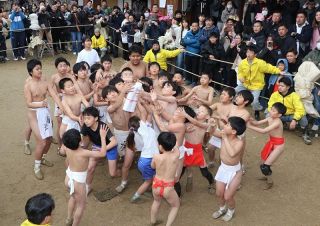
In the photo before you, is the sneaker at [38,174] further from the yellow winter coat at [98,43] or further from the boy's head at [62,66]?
the yellow winter coat at [98,43]

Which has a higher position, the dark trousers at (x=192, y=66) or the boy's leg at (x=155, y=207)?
the dark trousers at (x=192, y=66)

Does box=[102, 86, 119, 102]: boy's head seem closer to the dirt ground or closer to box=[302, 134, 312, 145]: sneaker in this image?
the dirt ground

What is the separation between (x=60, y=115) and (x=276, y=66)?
4361 mm

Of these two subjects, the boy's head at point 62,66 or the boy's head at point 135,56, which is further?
the boy's head at point 135,56

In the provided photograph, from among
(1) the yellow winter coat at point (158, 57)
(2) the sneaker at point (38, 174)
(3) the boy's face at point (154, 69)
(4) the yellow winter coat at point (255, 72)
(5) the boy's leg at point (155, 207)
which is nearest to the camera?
(5) the boy's leg at point (155, 207)

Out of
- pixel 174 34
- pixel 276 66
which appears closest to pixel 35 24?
pixel 174 34

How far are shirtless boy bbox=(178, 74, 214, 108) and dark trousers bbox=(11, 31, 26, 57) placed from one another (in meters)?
8.38

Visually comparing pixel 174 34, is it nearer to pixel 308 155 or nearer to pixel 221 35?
pixel 221 35

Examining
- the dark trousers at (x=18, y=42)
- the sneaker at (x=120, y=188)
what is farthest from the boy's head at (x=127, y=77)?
the dark trousers at (x=18, y=42)

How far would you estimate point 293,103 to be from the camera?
6.59m

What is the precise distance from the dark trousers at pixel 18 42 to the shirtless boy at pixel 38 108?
7.61 meters

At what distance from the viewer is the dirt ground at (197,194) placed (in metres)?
4.73

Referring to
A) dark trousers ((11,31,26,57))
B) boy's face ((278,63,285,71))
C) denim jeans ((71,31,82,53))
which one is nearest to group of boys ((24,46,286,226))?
boy's face ((278,63,285,71))

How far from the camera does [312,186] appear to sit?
5484 mm
